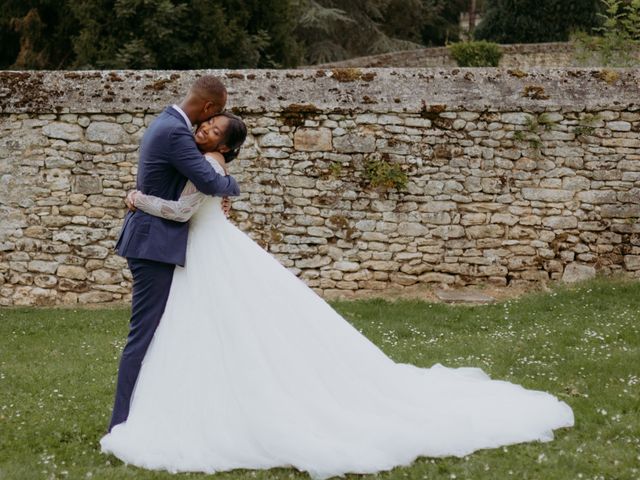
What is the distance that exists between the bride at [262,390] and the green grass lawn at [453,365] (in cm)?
12

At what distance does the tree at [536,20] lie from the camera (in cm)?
2484

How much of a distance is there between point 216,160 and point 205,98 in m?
0.37

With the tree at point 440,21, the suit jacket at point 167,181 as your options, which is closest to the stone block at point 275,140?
the suit jacket at point 167,181

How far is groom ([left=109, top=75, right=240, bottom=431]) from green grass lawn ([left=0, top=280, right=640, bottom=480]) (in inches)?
24.3

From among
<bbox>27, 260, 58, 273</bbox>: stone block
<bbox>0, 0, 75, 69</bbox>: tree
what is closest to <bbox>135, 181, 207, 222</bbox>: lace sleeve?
<bbox>27, 260, 58, 273</bbox>: stone block

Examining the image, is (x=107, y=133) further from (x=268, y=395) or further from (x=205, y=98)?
(x=268, y=395)

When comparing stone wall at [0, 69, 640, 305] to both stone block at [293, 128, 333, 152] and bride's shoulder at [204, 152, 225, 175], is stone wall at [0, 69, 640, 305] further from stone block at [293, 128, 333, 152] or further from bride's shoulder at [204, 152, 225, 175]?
bride's shoulder at [204, 152, 225, 175]

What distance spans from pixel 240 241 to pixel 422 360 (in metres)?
2.48

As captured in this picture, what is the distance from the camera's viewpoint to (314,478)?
13.9 feet

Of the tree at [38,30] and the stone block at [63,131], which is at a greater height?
the tree at [38,30]

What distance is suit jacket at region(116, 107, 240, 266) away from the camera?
15.3 feet

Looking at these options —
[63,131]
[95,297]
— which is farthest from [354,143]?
[95,297]

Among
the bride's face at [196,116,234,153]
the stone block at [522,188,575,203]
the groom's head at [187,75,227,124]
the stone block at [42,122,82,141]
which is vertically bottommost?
the stone block at [522,188,575,203]

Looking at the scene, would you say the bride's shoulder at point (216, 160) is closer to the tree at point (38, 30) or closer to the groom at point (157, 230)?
the groom at point (157, 230)
